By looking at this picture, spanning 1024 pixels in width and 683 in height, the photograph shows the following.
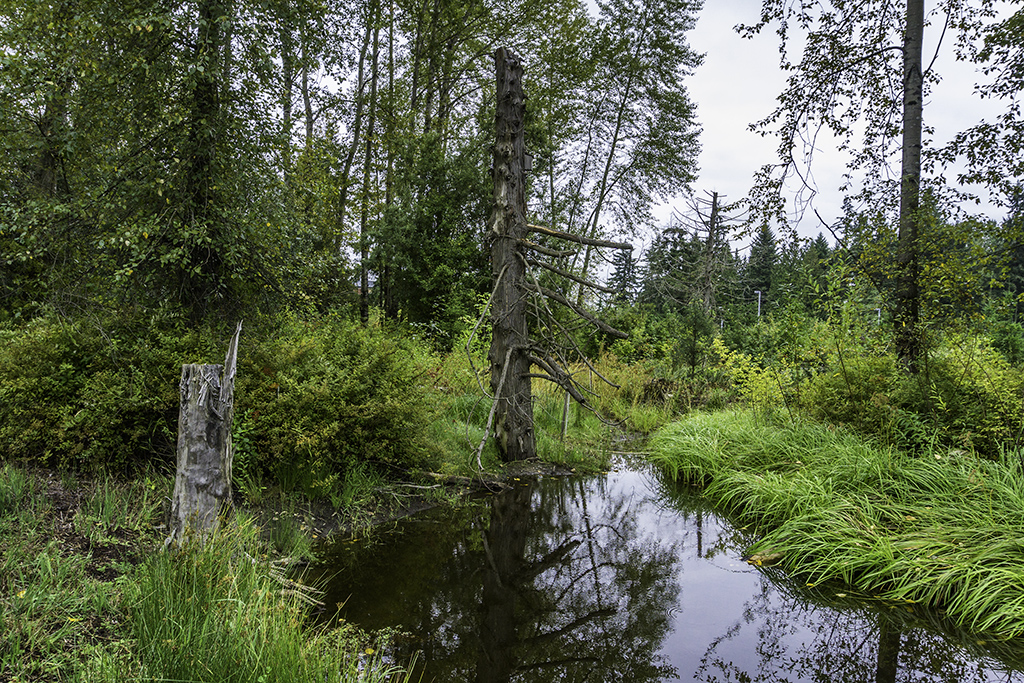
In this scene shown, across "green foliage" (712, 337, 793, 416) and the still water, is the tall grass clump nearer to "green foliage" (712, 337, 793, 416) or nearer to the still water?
the still water

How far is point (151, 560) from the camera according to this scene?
271cm

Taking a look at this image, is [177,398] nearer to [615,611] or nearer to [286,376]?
[286,376]

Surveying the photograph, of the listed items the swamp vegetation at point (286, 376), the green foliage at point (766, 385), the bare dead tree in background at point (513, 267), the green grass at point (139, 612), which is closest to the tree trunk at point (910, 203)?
the swamp vegetation at point (286, 376)

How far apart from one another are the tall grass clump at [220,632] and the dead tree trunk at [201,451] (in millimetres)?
514

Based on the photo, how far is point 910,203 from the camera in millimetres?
6117

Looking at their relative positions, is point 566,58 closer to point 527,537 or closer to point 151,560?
point 527,537

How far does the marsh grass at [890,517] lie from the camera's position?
3484mm

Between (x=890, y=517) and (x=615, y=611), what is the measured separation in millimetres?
2521

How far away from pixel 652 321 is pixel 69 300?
47.0 ft

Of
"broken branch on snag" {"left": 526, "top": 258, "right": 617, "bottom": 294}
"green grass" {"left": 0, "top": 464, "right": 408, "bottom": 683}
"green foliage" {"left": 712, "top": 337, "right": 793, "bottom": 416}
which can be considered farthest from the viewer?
"green foliage" {"left": 712, "top": 337, "right": 793, "bottom": 416}

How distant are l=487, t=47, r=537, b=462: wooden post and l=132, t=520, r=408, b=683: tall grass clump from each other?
3.21 metres

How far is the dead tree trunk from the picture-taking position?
3.37 meters

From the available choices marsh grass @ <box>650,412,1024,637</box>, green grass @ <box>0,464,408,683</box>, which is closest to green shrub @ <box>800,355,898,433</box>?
marsh grass @ <box>650,412,1024,637</box>

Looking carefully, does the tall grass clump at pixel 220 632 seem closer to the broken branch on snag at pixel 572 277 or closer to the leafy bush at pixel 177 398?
the leafy bush at pixel 177 398
